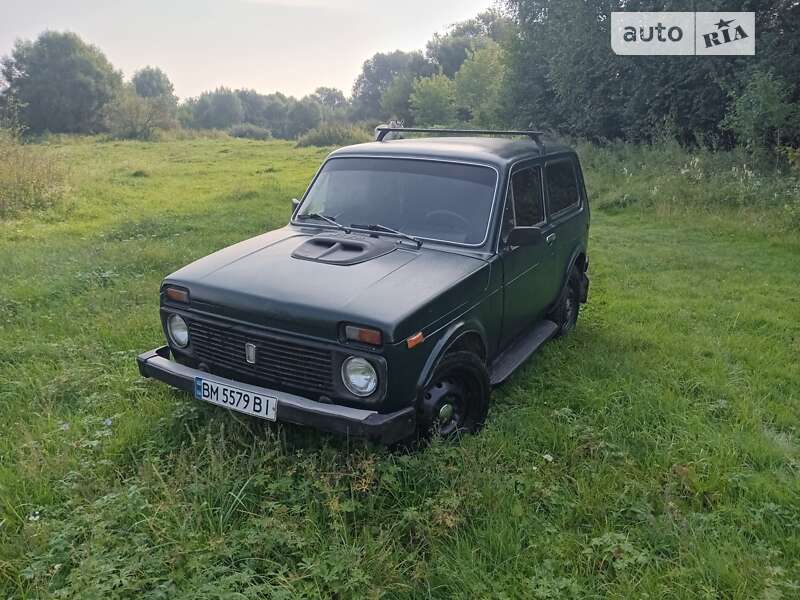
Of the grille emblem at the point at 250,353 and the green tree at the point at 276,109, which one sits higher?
the green tree at the point at 276,109

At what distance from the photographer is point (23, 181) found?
11859 millimetres

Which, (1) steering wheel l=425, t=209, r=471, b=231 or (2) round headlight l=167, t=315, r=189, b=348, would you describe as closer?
(2) round headlight l=167, t=315, r=189, b=348

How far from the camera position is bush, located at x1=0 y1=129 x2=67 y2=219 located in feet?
37.2

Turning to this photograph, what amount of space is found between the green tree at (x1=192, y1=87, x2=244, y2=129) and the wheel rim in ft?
288

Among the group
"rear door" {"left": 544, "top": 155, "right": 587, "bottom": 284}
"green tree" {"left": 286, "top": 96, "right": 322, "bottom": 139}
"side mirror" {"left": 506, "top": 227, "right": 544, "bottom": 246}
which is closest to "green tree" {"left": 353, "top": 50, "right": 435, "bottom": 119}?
"green tree" {"left": 286, "top": 96, "right": 322, "bottom": 139}

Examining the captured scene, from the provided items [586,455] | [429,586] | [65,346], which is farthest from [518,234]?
[65,346]

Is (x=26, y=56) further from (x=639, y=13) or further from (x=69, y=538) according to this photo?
(x=69, y=538)

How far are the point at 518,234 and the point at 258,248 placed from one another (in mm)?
1800

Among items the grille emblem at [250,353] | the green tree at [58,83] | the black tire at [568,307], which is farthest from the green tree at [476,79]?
the grille emblem at [250,353]

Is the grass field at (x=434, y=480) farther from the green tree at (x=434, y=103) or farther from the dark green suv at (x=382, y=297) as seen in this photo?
the green tree at (x=434, y=103)

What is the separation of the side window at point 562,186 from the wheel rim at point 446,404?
2150mm

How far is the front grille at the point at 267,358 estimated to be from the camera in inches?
131

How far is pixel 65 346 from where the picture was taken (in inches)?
207

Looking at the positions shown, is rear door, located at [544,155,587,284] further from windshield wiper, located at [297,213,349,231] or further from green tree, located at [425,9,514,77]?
green tree, located at [425,9,514,77]
